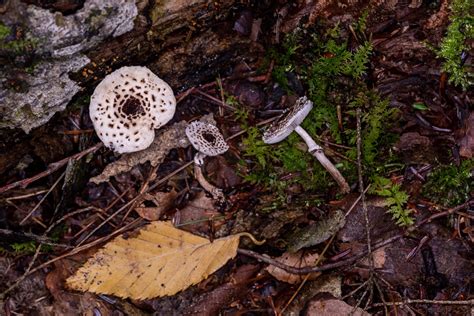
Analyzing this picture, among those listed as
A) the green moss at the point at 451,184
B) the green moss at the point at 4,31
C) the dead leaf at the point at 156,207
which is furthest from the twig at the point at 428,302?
A: the green moss at the point at 4,31

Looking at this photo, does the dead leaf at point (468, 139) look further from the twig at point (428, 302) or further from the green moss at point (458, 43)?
the twig at point (428, 302)

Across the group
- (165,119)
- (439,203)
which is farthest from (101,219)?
(439,203)

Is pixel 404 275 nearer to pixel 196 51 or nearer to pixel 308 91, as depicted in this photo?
pixel 308 91

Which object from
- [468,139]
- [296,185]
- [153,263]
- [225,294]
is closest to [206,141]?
[296,185]

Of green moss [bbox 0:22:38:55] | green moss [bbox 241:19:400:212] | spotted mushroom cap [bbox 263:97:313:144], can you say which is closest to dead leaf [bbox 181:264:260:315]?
green moss [bbox 241:19:400:212]

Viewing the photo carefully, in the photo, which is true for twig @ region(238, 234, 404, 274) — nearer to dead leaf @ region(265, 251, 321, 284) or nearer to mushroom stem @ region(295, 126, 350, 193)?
dead leaf @ region(265, 251, 321, 284)

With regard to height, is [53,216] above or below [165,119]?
below
